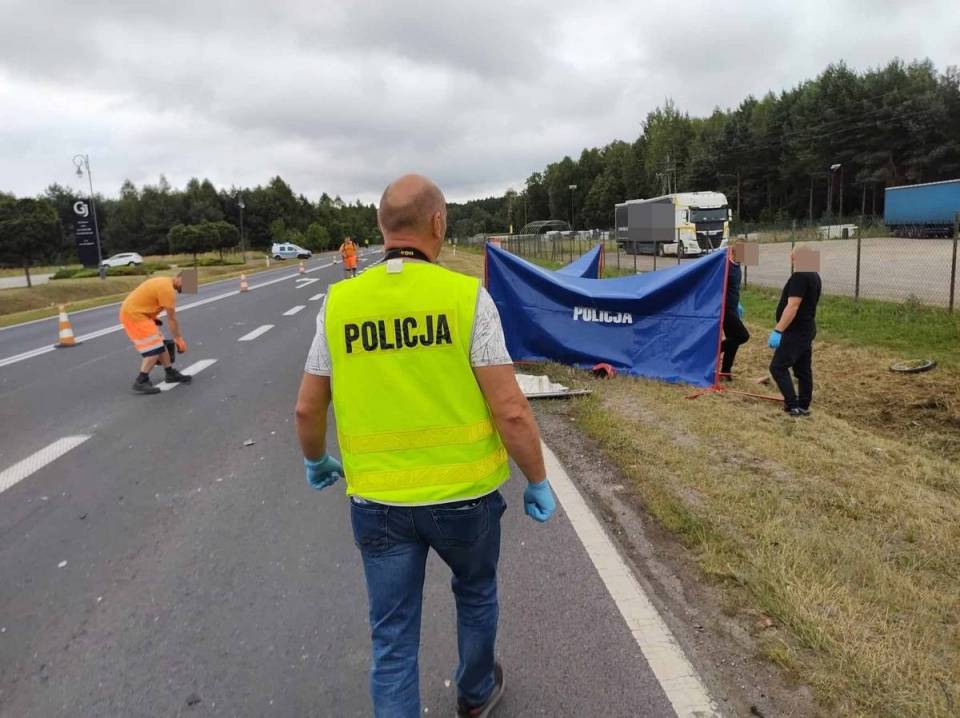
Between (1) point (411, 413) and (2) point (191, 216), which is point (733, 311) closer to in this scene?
(1) point (411, 413)

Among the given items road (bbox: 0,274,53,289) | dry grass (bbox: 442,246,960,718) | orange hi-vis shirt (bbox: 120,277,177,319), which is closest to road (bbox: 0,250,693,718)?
dry grass (bbox: 442,246,960,718)

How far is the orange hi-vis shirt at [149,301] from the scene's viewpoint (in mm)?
8562

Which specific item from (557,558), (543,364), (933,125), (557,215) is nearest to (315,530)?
(557,558)

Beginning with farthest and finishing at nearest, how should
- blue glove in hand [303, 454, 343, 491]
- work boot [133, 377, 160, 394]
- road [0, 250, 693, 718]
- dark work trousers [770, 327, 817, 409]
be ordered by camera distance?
work boot [133, 377, 160, 394] → dark work trousers [770, 327, 817, 409] → road [0, 250, 693, 718] → blue glove in hand [303, 454, 343, 491]

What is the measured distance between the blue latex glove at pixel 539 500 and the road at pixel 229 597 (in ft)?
2.59

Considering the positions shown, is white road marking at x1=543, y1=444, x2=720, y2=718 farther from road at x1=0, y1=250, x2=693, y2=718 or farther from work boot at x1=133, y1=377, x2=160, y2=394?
work boot at x1=133, y1=377, x2=160, y2=394

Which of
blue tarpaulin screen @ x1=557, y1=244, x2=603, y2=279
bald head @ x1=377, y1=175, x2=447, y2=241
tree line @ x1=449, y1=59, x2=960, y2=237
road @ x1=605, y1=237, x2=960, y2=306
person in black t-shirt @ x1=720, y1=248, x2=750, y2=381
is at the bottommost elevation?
road @ x1=605, y1=237, x2=960, y2=306

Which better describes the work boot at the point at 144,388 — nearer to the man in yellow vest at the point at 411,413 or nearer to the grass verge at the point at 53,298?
the man in yellow vest at the point at 411,413

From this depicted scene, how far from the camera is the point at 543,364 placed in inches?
370

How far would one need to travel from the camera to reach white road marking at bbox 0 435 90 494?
17.7 feet

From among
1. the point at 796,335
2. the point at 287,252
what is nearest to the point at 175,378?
the point at 796,335

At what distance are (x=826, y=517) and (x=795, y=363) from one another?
3349 mm

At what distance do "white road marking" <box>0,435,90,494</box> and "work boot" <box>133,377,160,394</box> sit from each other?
6.28ft

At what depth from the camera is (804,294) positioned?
267 inches
